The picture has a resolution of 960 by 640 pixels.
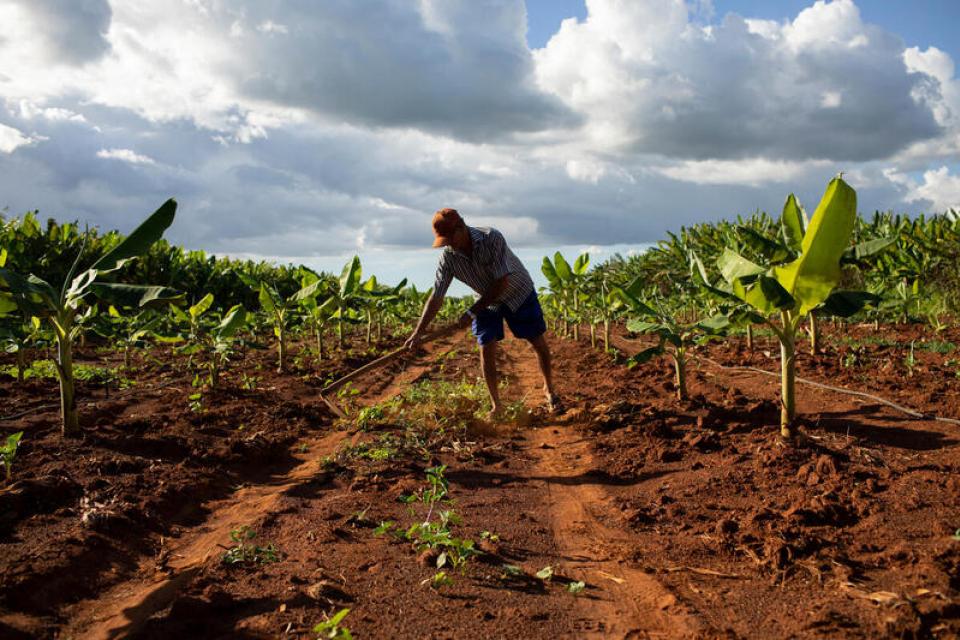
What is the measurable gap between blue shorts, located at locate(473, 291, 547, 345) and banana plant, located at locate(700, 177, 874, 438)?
193 centimetres

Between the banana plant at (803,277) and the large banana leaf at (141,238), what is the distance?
4.09m

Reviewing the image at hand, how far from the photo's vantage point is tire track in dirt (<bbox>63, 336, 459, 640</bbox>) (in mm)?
2355

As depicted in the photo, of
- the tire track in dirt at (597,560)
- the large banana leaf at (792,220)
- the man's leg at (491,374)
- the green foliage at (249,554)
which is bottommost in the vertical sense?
the tire track in dirt at (597,560)

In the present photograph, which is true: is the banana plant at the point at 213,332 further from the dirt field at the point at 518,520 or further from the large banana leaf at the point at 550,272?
the large banana leaf at the point at 550,272

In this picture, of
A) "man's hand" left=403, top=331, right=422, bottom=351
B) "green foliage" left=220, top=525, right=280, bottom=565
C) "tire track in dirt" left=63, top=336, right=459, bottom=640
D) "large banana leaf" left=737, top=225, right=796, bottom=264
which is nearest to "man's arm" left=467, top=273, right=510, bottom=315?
"man's hand" left=403, top=331, right=422, bottom=351

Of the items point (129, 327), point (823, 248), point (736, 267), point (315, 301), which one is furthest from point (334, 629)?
point (129, 327)

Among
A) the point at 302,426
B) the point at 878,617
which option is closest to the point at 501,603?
the point at 878,617

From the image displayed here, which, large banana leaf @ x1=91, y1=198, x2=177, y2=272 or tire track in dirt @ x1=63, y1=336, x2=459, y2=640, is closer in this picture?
tire track in dirt @ x1=63, y1=336, x2=459, y2=640

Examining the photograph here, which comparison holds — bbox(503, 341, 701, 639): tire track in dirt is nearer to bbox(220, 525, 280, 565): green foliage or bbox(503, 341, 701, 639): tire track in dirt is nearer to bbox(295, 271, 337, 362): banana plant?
bbox(220, 525, 280, 565): green foliage

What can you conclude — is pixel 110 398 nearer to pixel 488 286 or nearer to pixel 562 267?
pixel 488 286

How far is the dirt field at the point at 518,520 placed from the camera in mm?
2271

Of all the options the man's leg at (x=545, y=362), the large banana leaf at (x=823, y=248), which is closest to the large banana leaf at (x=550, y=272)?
the man's leg at (x=545, y=362)

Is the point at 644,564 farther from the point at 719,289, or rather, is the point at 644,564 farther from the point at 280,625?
the point at 719,289

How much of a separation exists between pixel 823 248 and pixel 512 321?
9.41ft
